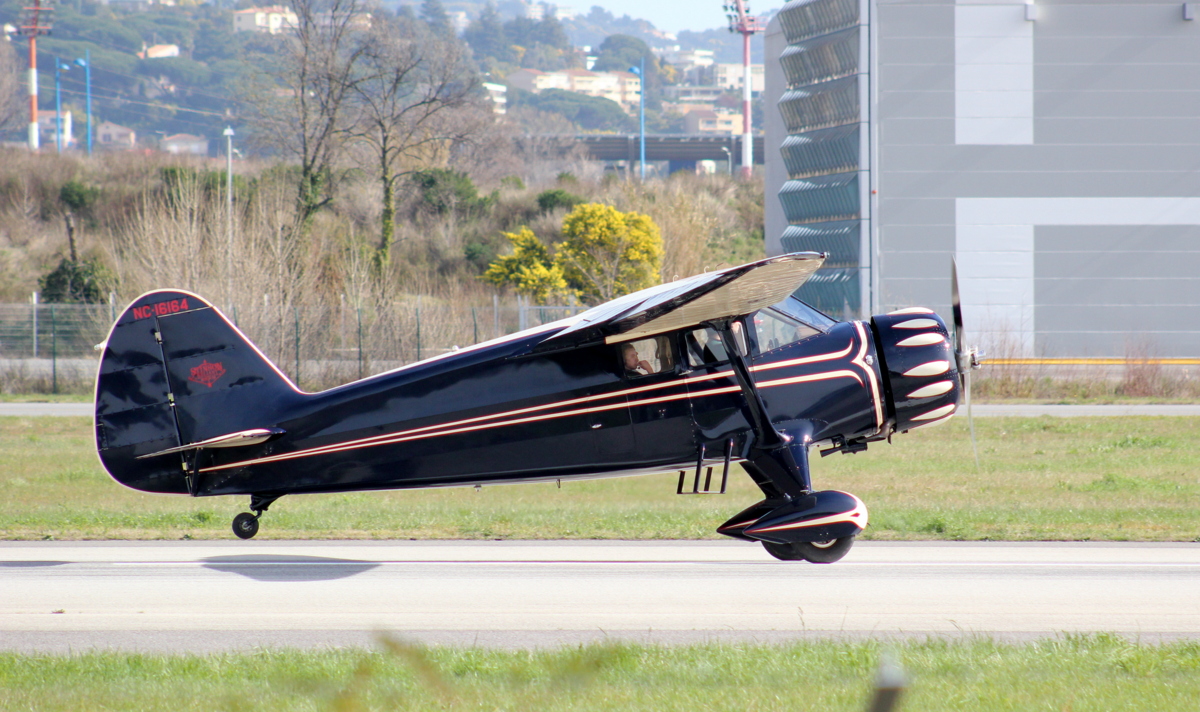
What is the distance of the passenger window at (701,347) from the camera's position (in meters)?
9.24

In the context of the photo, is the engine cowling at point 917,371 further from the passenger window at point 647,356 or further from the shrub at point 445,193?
the shrub at point 445,193

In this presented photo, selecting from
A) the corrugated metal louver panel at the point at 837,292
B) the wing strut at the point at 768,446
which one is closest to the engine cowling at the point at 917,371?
the wing strut at the point at 768,446

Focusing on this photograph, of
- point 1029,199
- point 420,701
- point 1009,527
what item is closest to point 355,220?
point 1029,199

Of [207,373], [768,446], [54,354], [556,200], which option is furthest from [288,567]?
[556,200]

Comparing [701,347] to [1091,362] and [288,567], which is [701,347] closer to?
[288,567]

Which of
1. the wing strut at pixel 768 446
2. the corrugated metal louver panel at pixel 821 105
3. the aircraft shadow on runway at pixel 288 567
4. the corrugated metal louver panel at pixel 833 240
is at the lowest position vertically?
the aircraft shadow on runway at pixel 288 567

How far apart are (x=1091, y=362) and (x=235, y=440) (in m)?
28.6

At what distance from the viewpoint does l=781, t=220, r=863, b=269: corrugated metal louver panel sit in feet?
107

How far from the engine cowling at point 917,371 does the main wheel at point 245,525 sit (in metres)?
5.76

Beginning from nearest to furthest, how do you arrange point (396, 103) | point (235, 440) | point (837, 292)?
point (235, 440)
point (837, 292)
point (396, 103)

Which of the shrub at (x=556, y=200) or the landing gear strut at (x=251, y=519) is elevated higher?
the shrub at (x=556, y=200)

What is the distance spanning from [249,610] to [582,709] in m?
4.01

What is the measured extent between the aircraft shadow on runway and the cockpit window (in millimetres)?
4395

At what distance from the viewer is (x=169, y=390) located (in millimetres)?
9312
